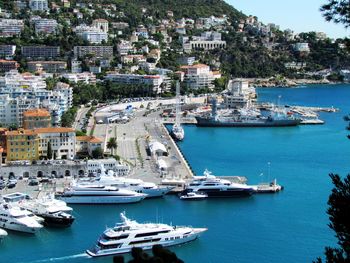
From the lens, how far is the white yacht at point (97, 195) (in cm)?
1217

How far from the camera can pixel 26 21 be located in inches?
1396

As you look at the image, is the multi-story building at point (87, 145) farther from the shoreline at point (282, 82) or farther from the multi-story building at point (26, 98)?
the shoreline at point (282, 82)

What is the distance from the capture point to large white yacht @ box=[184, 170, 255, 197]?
12836 mm

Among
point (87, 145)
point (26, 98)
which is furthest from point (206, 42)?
point (87, 145)

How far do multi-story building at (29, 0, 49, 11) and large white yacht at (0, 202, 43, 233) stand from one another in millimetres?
28857

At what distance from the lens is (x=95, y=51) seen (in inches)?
1309

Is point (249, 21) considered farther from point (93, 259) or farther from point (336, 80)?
point (93, 259)

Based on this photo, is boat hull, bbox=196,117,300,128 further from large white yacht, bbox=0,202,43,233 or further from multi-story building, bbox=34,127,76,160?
large white yacht, bbox=0,202,43,233

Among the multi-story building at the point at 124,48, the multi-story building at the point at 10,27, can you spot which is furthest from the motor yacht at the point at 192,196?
the multi-story building at the point at 10,27

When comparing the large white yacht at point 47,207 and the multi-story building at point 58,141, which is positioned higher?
the multi-story building at point 58,141

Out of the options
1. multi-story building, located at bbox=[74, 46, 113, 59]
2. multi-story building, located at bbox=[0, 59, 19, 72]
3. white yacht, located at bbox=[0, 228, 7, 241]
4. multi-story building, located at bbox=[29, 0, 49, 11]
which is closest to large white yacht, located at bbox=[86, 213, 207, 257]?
white yacht, located at bbox=[0, 228, 7, 241]

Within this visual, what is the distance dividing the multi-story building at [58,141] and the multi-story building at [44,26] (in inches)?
775

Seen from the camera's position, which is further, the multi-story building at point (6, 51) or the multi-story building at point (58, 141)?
the multi-story building at point (6, 51)

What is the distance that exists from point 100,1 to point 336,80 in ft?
48.2
